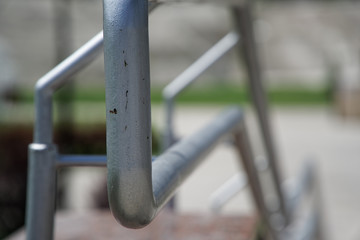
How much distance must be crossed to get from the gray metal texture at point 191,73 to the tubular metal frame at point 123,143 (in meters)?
0.65

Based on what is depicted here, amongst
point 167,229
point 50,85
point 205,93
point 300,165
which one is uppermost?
point 50,85

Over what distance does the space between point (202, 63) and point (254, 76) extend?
25 cm

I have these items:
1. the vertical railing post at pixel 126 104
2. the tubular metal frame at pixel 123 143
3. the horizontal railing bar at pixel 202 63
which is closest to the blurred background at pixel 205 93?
the horizontal railing bar at pixel 202 63

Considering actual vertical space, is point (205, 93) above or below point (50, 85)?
below

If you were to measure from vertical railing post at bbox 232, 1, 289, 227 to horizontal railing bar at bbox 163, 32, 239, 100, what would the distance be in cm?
4

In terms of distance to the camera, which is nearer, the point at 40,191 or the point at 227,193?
the point at 40,191

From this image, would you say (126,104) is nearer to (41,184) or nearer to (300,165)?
(41,184)

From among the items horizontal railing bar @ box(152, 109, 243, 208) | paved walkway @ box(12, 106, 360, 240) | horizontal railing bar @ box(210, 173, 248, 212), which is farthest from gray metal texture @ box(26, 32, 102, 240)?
paved walkway @ box(12, 106, 360, 240)

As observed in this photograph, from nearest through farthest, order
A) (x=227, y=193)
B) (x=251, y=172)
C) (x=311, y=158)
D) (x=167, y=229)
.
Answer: (x=251, y=172) → (x=167, y=229) → (x=227, y=193) → (x=311, y=158)

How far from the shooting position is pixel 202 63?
1727 mm

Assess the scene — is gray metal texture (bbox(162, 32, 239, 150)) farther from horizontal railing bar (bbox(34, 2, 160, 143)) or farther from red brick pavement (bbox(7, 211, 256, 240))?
horizontal railing bar (bbox(34, 2, 160, 143))

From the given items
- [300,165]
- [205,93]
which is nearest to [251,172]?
[300,165]

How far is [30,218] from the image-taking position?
84 centimetres

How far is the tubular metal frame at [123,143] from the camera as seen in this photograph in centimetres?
59
